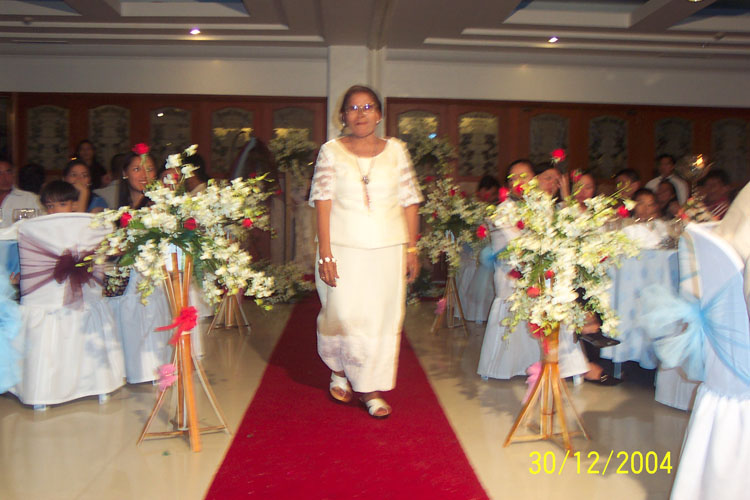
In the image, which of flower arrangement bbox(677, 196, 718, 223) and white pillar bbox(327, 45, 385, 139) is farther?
white pillar bbox(327, 45, 385, 139)

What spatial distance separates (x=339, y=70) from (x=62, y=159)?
163 inches

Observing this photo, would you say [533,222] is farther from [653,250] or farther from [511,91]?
[511,91]

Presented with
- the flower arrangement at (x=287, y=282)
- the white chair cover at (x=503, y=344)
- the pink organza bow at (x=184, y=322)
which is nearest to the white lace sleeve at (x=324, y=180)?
the pink organza bow at (x=184, y=322)

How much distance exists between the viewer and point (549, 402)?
341 centimetres

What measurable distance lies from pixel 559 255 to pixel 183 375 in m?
1.91

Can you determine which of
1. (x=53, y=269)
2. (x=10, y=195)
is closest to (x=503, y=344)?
(x=53, y=269)

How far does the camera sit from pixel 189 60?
Answer: 30.9ft

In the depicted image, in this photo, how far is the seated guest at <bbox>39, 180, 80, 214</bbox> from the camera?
4.16 meters

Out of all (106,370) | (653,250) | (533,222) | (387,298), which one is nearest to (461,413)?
(387,298)

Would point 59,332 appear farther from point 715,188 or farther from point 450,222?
point 715,188

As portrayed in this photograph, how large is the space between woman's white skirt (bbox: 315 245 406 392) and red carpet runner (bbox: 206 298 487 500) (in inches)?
11.2

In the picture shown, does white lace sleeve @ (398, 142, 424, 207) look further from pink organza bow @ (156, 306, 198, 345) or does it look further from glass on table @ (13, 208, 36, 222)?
glass on table @ (13, 208, 36, 222)

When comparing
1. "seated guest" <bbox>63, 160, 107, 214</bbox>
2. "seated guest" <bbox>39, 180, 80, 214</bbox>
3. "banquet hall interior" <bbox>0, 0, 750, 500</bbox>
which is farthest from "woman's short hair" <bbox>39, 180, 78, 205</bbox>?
"banquet hall interior" <bbox>0, 0, 750, 500</bbox>

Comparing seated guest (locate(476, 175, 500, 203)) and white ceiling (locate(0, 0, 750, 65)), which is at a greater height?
white ceiling (locate(0, 0, 750, 65))
